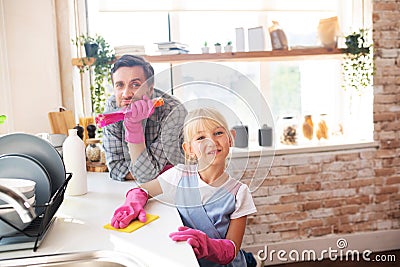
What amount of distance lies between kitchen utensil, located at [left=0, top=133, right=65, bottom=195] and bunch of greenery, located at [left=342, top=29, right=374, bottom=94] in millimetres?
2264

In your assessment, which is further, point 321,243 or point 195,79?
point 321,243

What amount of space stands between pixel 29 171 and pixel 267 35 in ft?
7.79

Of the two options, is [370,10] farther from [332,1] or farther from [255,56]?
[255,56]

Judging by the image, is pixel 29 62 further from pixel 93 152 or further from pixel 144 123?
pixel 144 123

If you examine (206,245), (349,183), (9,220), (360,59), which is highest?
(360,59)

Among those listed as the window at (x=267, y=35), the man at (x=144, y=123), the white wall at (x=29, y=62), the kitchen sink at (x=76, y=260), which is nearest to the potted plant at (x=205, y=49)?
the window at (x=267, y=35)

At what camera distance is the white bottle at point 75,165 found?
1.63 metres

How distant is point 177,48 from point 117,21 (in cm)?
51

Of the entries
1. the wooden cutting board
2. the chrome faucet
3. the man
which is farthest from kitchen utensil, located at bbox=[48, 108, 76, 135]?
the chrome faucet

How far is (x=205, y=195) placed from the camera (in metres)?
1.32

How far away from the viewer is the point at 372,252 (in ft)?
10.3

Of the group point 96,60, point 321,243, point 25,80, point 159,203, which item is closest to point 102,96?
point 96,60

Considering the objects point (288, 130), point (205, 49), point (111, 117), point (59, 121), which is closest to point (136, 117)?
point (111, 117)

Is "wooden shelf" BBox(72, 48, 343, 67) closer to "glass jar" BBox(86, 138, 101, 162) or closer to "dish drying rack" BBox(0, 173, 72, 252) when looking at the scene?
"glass jar" BBox(86, 138, 101, 162)
